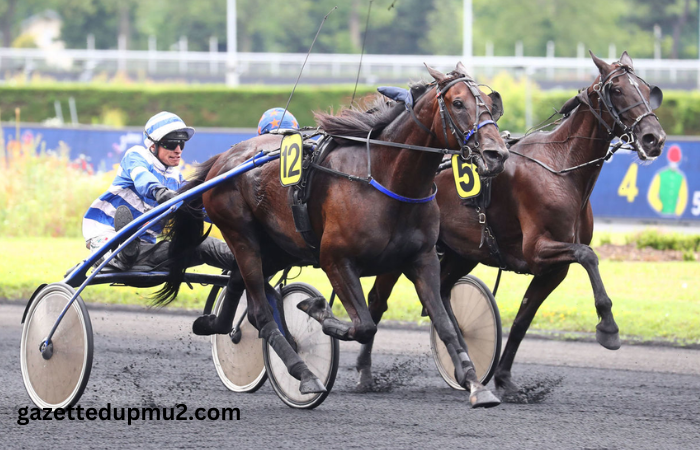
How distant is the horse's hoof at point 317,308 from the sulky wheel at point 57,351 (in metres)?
1.15

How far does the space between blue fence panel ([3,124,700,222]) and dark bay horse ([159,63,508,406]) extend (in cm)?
874

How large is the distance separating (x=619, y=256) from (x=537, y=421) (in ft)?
22.6

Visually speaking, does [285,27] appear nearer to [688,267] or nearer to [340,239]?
[688,267]

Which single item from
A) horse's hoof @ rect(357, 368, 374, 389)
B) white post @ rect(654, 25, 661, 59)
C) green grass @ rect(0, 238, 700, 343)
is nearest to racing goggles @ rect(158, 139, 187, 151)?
horse's hoof @ rect(357, 368, 374, 389)

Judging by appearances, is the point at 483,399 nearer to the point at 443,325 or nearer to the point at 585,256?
the point at 443,325

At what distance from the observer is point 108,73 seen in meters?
36.0

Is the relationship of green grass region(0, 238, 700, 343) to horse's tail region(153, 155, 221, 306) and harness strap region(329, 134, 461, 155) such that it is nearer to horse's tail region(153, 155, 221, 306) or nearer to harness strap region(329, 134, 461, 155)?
horse's tail region(153, 155, 221, 306)

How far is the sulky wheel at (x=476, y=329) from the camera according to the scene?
5938mm

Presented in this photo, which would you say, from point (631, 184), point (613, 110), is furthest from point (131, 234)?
point (631, 184)

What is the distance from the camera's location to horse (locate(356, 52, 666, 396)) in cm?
530

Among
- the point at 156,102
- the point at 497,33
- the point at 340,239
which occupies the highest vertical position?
the point at 497,33

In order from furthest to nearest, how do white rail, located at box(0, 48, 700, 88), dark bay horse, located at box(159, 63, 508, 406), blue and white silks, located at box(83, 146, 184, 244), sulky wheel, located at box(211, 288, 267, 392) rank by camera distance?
white rail, located at box(0, 48, 700, 88) → sulky wheel, located at box(211, 288, 267, 392) → blue and white silks, located at box(83, 146, 184, 244) → dark bay horse, located at box(159, 63, 508, 406)

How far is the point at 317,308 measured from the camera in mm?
4883

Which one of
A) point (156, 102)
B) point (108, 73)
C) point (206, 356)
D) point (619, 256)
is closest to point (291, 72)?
point (108, 73)
